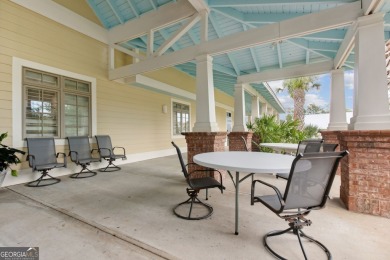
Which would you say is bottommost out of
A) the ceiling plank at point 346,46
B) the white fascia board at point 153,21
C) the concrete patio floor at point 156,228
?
the concrete patio floor at point 156,228

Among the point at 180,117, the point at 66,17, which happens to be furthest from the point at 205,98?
the point at 180,117

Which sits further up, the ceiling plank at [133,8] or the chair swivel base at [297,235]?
the ceiling plank at [133,8]

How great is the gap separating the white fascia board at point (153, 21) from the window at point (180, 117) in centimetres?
363

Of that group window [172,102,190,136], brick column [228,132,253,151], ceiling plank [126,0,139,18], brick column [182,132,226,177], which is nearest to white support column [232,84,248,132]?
brick column [228,132,253,151]

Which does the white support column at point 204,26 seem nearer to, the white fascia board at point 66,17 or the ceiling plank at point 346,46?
the ceiling plank at point 346,46

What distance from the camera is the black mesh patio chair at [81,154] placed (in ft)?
14.5

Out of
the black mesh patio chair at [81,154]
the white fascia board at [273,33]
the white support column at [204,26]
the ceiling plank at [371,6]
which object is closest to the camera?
the ceiling plank at [371,6]

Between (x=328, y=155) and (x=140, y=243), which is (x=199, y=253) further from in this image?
(x=328, y=155)

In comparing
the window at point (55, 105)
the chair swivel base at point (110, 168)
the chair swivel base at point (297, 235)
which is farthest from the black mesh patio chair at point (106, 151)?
the chair swivel base at point (297, 235)

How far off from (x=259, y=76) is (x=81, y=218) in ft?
18.6

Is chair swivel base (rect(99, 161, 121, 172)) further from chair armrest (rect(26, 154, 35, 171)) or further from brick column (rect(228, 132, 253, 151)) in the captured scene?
brick column (rect(228, 132, 253, 151))

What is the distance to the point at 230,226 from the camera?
84.2 inches

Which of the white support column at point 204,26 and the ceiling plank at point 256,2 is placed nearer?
the ceiling plank at point 256,2

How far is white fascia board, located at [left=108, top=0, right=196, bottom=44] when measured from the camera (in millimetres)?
4180
